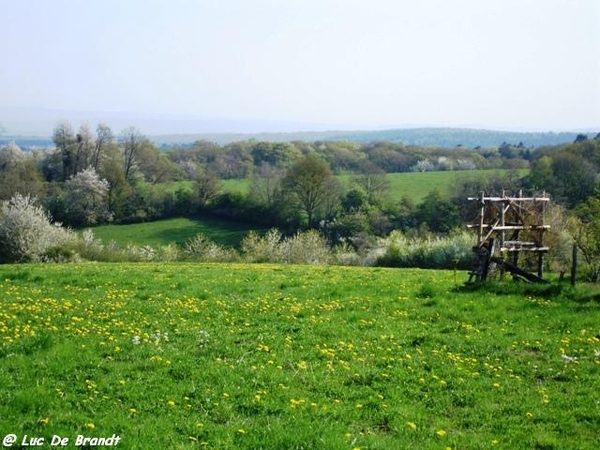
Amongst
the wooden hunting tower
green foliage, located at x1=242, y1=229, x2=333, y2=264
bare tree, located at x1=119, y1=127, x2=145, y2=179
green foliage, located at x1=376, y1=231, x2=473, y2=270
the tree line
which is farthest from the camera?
bare tree, located at x1=119, y1=127, x2=145, y2=179

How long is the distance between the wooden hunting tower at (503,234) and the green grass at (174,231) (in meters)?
55.9

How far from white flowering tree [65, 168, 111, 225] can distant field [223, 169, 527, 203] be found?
65.2ft

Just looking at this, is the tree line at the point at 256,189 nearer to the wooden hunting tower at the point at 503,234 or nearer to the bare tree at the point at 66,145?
the bare tree at the point at 66,145

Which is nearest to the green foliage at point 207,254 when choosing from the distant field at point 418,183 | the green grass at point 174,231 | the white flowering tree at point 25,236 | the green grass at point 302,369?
the white flowering tree at point 25,236

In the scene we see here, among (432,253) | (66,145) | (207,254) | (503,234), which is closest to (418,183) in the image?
(432,253)

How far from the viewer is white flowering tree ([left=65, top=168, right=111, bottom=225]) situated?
8850 cm

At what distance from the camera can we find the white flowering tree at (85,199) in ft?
290

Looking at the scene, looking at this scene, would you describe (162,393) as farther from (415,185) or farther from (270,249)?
(415,185)

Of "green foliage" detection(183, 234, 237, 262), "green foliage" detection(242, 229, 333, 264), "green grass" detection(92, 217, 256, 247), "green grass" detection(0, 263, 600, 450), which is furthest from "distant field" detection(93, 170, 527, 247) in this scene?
"green grass" detection(0, 263, 600, 450)

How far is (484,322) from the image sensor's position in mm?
16984

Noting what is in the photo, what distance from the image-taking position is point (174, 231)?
8544 centimetres

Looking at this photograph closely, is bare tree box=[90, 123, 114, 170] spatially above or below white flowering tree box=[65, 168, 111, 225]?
above

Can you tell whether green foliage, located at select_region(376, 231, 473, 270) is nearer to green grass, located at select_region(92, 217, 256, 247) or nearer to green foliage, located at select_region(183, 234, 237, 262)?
green foliage, located at select_region(183, 234, 237, 262)

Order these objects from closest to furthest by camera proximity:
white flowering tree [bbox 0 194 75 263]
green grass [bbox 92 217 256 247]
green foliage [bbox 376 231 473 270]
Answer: green foliage [bbox 376 231 473 270] → white flowering tree [bbox 0 194 75 263] → green grass [bbox 92 217 256 247]
